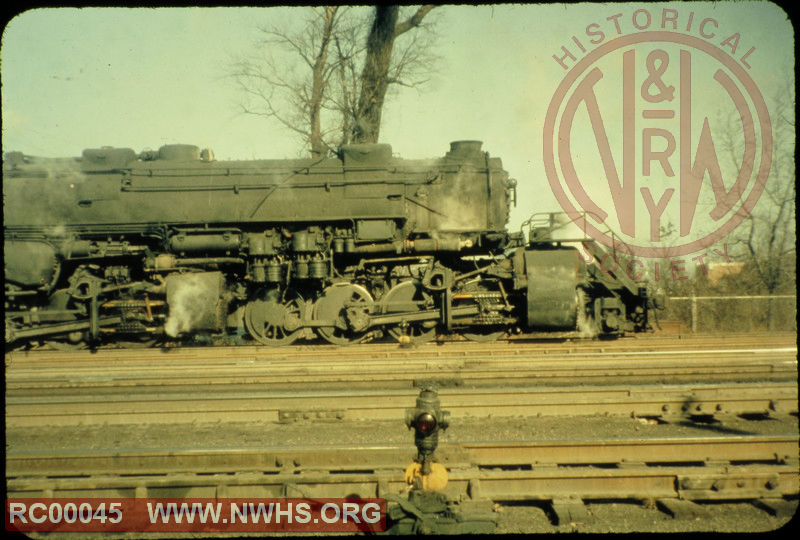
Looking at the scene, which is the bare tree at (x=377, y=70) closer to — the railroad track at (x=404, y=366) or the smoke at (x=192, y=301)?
the smoke at (x=192, y=301)

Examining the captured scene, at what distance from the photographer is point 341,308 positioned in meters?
11.0

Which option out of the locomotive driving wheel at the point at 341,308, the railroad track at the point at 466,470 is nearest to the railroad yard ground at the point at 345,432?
the railroad track at the point at 466,470

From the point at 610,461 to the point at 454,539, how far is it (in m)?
1.95

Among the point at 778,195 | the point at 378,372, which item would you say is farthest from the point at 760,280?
the point at 378,372

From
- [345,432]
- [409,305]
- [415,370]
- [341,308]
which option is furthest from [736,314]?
[345,432]

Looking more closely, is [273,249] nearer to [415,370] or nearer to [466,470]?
[415,370]

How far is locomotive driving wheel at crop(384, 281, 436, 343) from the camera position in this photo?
11055 millimetres

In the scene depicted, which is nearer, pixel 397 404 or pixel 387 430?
pixel 387 430

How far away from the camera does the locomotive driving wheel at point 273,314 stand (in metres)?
11.1

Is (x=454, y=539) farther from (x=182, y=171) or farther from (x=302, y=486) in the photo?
(x=182, y=171)
